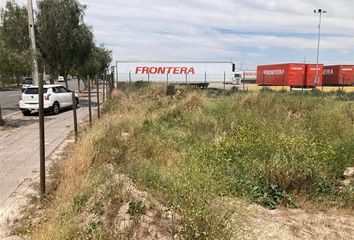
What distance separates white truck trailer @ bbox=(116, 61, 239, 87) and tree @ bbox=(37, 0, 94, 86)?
26002mm

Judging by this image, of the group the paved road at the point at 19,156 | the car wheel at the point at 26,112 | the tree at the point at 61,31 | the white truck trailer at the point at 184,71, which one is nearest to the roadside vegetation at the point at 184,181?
the paved road at the point at 19,156

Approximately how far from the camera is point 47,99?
65.7ft

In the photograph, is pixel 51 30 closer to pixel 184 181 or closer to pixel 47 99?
pixel 47 99

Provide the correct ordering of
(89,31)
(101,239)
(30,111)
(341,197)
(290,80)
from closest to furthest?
(101,239) < (341,197) < (30,111) < (89,31) < (290,80)

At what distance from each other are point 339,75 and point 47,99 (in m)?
47.1

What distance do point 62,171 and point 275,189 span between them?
12.1ft

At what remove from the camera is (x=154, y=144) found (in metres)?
8.26

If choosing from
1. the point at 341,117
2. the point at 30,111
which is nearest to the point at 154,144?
the point at 341,117

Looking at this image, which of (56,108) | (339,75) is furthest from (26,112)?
(339,75)

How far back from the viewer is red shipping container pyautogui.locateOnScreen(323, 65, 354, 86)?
5488 cm

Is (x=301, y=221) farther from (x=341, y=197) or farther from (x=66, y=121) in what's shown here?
(x=66, y=121)

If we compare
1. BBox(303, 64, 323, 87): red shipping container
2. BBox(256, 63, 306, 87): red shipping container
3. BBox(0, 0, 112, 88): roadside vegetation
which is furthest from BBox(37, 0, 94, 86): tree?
BBox(303, 64, 323, 87): red shipping container

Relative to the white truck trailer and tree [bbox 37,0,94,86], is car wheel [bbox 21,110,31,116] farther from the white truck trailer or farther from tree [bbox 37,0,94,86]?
the white truck trailer

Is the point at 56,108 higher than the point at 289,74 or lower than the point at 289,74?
lower
